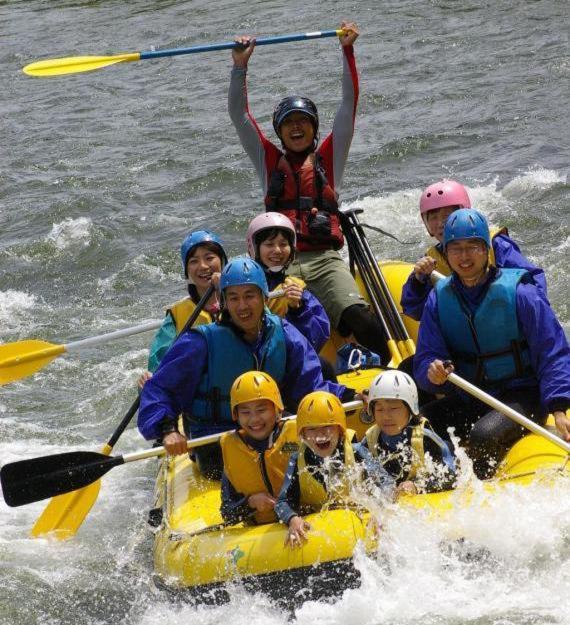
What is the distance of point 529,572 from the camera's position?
5.32 metres

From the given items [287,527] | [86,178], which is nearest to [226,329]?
[287,527]

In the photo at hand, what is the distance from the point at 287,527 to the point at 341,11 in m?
13.9

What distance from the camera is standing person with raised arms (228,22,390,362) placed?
744cm

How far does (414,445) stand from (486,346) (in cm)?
74

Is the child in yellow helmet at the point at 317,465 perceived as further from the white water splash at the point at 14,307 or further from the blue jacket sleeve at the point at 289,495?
the white water splash at the point at 14,307

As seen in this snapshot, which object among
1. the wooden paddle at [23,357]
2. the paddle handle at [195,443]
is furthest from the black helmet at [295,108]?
the paddle handle at [195,443]

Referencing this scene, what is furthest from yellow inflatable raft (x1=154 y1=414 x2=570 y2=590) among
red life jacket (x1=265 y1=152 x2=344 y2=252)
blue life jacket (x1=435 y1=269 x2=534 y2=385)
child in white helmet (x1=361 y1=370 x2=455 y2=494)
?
red life jacket (x1=265 y1=152 x2=344 y2=252)

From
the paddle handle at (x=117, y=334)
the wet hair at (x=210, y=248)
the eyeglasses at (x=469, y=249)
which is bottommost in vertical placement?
the paddle handle at (x=117, y=334)

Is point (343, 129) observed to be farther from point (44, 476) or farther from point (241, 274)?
point (44, 476)

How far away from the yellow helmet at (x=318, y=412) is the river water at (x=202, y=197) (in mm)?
478

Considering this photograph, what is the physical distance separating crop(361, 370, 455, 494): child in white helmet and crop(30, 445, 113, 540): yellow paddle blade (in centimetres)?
198

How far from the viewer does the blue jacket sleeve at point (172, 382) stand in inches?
235

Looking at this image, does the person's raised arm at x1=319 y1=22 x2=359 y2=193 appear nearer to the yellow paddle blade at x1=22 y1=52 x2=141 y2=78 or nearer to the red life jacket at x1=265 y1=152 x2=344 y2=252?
the red life jacket at x1=265 y1=152 x2=344 y2=252

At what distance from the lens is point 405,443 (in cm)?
546
